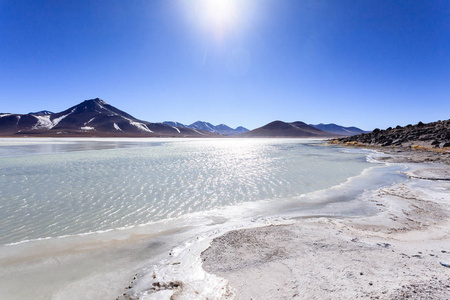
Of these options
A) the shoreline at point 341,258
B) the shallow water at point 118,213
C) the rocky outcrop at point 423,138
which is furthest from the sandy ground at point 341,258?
the rocky outcrop at point 423,138

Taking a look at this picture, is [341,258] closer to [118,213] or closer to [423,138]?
[118,213]

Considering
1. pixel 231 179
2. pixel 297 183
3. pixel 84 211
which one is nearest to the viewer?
pixel 84 211

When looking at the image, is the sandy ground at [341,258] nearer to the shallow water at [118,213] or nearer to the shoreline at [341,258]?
the shoreline at [341,258]

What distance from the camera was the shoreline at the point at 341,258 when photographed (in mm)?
3371

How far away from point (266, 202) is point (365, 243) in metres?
4.40

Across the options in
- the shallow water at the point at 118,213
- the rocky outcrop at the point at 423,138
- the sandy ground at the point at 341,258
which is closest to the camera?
the sandy ground at the point at 341,258

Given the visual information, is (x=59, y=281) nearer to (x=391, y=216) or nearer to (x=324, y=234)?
(x=324, y=234)

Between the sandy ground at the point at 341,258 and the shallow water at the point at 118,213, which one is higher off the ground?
the sandy ground at the point at 341,258

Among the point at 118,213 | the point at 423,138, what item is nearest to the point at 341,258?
the point at 118,213

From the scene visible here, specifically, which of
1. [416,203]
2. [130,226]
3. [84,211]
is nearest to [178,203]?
[130,226]

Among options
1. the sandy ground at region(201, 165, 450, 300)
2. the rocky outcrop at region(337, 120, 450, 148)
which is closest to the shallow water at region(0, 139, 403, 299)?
the sandy ground at region(201, 165, 450, 300)

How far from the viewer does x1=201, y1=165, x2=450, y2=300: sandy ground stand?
3.37 meters

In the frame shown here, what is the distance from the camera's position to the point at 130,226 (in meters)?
6.82

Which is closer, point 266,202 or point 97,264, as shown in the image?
point 97,264
